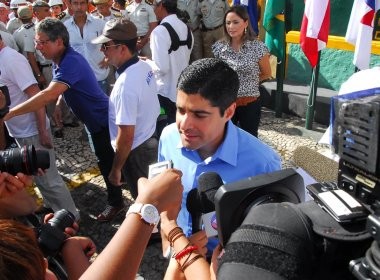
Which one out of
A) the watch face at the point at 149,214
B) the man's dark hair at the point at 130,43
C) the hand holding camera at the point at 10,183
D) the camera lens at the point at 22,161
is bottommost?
the hand holding camera at the point at 10,183

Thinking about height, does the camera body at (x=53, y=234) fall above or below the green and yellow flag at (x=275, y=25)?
below

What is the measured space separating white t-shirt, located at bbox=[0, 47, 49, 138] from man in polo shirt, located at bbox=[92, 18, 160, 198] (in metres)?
0.68

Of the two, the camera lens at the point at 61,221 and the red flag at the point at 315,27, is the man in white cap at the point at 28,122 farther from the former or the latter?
the red flag at the point at 315,27

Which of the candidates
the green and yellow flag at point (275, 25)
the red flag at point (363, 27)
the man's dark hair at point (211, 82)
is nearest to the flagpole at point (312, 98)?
the green and yellow flag at point (275, 25)

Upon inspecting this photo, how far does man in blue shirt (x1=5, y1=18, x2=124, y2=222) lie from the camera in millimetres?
3176

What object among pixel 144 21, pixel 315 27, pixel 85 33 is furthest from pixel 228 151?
pixel 144 21

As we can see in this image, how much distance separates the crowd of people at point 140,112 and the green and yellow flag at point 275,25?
145 cm

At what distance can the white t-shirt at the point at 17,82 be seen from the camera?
320cm

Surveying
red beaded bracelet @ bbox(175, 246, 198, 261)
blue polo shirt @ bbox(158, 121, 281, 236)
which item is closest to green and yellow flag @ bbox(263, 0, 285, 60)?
blue polo shirt @ bbox(158, 121, 281, 236)

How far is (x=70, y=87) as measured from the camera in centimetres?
325

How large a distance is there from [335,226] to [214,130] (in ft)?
3.70

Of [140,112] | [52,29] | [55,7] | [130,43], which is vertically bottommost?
[140,112]

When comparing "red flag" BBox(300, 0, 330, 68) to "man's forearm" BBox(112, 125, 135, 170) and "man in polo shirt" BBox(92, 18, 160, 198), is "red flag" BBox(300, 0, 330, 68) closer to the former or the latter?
"man in polo shirt" BBox(92, 18, 160, 198)

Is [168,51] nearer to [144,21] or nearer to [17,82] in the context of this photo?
[17,82]
